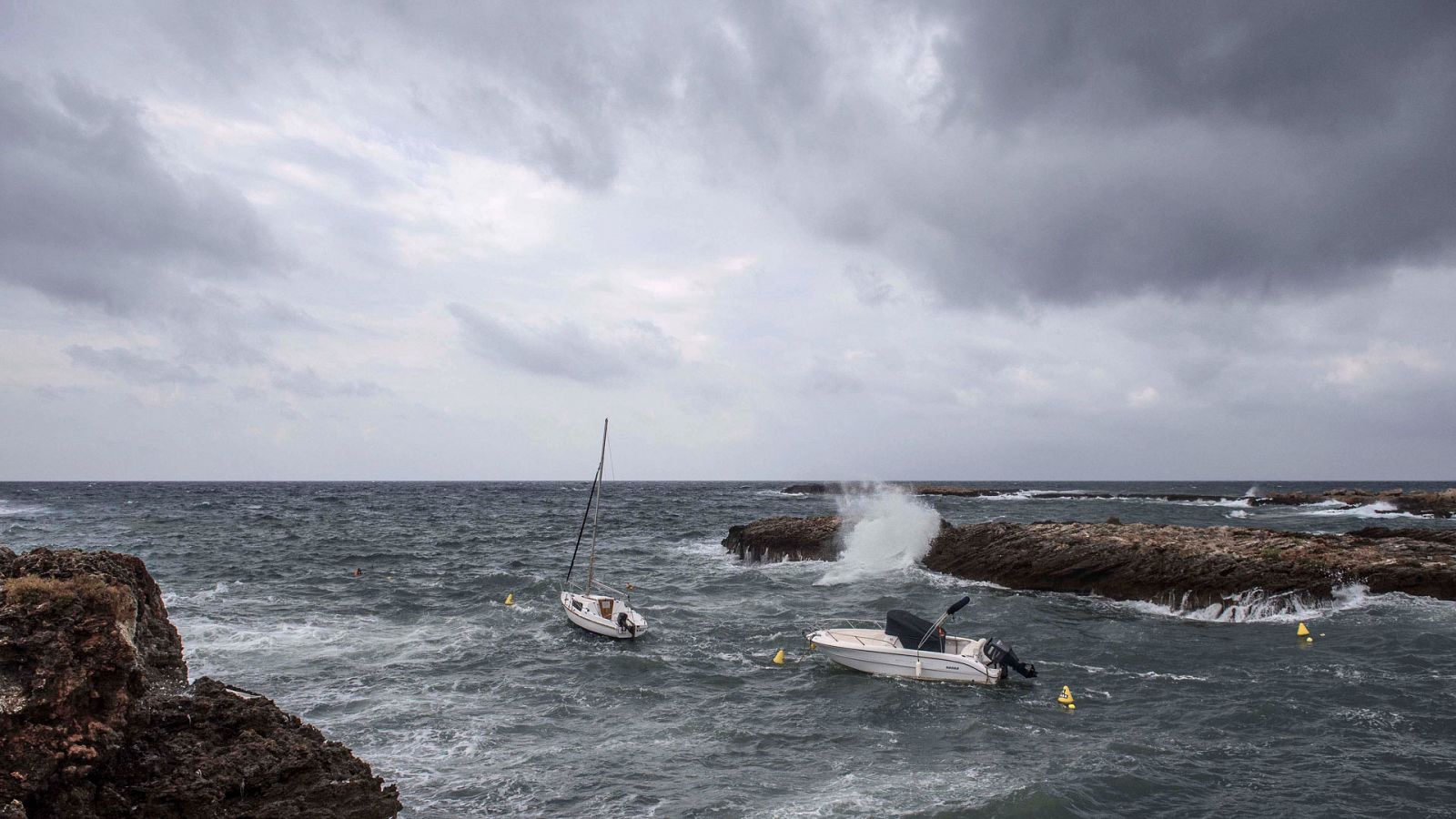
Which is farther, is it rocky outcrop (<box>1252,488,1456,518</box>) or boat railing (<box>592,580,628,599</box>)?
rocky outcrop (<box>1252,488,1456,518</box>)

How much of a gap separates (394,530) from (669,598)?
142 ft

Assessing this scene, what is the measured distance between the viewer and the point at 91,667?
10461mm

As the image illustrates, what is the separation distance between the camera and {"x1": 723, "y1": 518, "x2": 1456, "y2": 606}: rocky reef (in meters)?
31.5

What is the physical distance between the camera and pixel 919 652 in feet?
78.4

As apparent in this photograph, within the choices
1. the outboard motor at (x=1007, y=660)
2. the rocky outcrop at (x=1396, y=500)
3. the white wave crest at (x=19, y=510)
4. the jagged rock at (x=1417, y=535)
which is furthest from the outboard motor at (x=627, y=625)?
the white wave crest at (x=19, y=510)

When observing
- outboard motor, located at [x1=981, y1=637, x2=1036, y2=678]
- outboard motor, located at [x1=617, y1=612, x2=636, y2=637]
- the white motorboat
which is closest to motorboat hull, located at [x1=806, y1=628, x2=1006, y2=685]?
the white motorboat

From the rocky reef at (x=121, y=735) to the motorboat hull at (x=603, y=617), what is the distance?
15207 mm

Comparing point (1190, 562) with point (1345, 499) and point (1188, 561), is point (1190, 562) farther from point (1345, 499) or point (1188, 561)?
point (1345, 499)

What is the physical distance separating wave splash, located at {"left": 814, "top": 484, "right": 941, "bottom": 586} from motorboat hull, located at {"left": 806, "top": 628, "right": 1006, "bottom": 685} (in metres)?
17.1

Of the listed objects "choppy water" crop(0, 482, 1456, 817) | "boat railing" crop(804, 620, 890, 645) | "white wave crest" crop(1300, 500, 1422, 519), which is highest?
"white wave crest" crop(1300, 500, 1422, 519)

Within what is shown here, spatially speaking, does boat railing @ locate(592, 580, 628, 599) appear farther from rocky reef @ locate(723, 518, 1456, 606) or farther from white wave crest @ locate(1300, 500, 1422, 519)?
white wave crest @ locate(1300, 500, 1422, 519)

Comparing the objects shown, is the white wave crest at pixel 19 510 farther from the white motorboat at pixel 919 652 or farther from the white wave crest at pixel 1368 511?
the white wave crest at pixel 1368 511

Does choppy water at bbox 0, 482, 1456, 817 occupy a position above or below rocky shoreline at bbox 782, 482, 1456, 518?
below

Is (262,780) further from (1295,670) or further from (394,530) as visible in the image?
(394,530)
